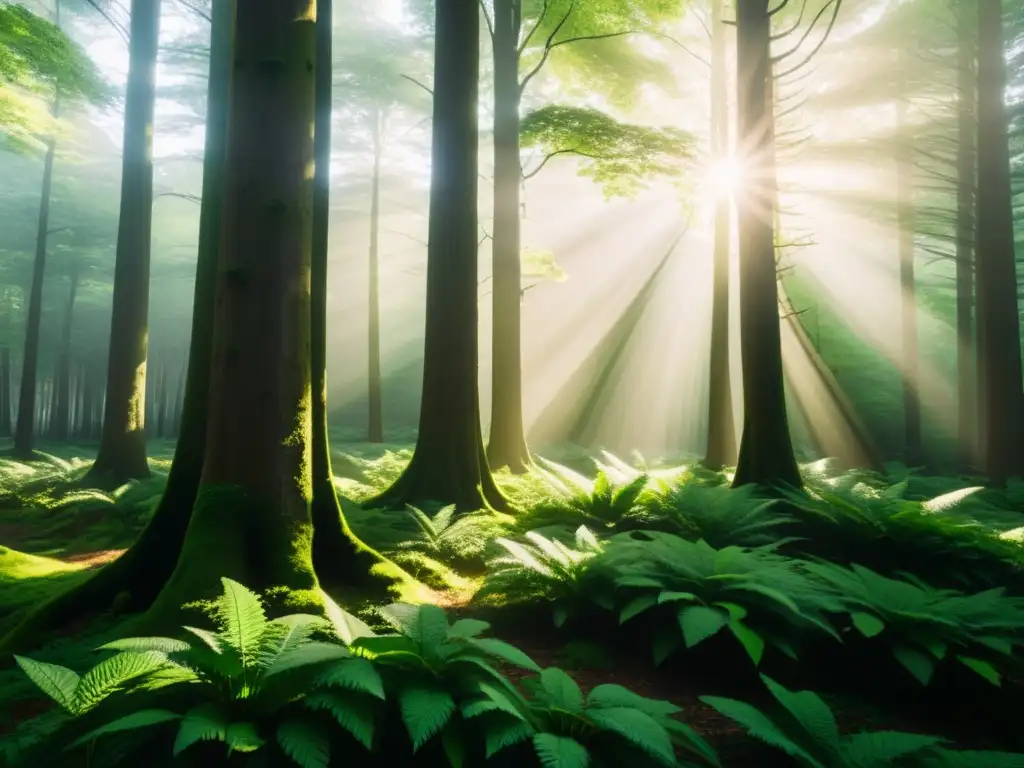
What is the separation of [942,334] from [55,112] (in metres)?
35.2

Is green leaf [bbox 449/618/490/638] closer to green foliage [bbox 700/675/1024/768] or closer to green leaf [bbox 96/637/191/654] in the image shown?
green foliage [bbox 700/675/1024/768]

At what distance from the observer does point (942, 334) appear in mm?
28641

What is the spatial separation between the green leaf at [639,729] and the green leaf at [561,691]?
9 centimetres

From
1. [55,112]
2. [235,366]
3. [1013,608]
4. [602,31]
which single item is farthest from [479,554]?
[55,112]

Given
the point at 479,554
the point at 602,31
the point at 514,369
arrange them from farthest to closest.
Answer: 1. the point at 602,31
2. the point at 514,369
3. the point at 479,554

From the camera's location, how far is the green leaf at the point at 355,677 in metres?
2.28

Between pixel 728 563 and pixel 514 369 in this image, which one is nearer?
pixel 728 563

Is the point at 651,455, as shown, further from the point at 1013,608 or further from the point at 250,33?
the point at 250,33

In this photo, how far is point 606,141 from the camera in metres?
10.6

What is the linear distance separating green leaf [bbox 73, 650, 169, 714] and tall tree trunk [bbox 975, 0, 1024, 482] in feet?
40.4

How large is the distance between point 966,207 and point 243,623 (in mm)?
18490

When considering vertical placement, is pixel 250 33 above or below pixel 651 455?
above

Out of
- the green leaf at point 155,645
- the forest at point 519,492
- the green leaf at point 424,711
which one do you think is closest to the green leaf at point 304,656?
the forest at point 519,492

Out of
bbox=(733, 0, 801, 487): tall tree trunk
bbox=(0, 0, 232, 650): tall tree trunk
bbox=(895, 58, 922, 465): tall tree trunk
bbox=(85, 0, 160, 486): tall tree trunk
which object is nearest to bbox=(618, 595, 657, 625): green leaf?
bbox=(0, 0, 232, 650): tall tree trunk
